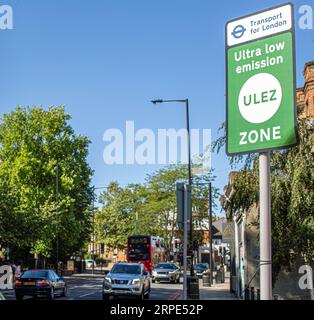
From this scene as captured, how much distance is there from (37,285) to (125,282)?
402 centimetres

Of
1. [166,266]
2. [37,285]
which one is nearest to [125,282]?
[37,285]

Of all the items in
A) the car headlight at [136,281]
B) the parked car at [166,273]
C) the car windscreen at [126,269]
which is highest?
the car windscreen at [126,269]

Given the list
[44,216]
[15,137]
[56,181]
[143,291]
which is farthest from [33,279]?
[15,137]

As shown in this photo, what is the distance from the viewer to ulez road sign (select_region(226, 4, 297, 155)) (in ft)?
15.4

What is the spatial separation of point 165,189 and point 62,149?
22.8m

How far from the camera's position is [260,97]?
15.8ft

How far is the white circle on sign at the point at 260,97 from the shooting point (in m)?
4.75

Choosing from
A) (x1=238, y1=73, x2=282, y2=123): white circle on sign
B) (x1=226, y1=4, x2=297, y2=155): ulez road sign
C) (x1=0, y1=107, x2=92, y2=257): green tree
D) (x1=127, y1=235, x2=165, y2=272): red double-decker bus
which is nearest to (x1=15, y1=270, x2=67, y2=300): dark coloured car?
(x1=0, y1=107, x2=92, y2=257): green tree

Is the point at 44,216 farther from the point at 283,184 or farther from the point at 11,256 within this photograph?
the point at 283,184

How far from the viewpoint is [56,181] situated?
165 feet

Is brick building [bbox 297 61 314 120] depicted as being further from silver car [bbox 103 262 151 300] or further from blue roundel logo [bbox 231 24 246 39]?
blue roundel logo [bbox 231 24 246 39]

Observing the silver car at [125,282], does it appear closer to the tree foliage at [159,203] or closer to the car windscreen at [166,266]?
the car windscreen at [166,266]

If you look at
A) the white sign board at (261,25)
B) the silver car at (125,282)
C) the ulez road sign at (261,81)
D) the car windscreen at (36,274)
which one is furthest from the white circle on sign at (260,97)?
the car windscreen at (36,274)

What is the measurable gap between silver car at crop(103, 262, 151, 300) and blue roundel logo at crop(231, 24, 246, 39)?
878 inches
